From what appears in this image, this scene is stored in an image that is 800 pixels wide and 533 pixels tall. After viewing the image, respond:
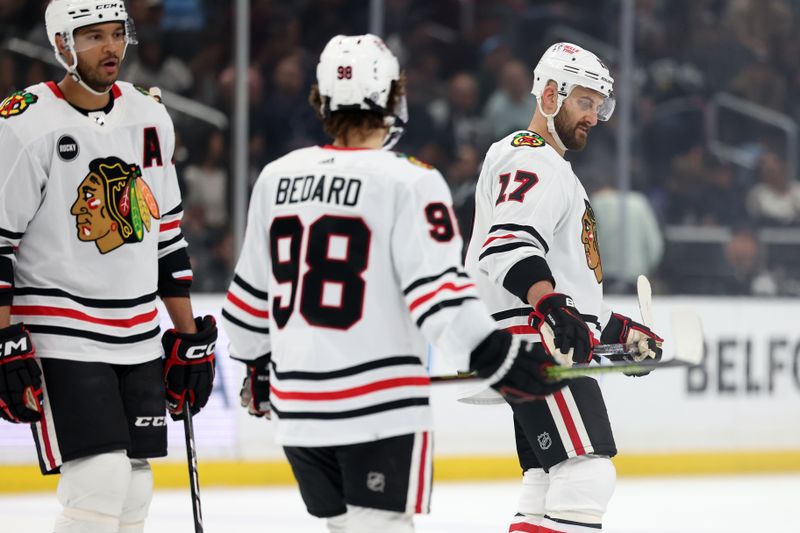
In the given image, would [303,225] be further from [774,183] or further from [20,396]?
[774,183]

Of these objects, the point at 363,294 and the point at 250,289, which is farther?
the point at 250,289

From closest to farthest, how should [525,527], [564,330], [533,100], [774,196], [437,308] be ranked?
[437,308]
[564,330]
[525,527]
[533,100]
[774,196]

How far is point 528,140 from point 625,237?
11.5 ft

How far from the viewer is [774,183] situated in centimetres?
726

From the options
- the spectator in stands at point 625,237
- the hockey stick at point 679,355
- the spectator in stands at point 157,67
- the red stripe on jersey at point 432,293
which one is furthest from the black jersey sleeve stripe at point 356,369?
the spectator in stands at point 625,237

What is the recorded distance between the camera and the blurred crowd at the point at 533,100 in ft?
20.5

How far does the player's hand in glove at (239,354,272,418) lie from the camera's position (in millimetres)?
2596

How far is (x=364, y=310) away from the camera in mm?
2377

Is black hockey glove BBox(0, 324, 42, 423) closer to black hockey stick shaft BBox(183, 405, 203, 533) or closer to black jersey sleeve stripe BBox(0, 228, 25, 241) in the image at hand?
black jersey sleeve stripe BBox(0, 228, 25, 241)

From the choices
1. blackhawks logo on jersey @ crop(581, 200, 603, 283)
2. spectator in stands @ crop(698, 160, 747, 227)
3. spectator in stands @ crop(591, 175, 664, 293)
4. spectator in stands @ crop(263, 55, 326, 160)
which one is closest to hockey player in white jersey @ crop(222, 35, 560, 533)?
blackhawks logo on jersey @ crop(581, 200, 603, 283)

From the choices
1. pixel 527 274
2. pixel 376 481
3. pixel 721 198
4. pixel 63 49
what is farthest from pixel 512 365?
pixel 721 198

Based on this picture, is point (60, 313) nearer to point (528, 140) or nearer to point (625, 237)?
point (528, 140)

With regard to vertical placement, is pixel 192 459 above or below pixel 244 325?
below

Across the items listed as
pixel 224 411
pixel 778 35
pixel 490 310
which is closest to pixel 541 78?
pixel 490 310
